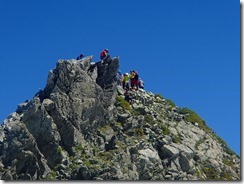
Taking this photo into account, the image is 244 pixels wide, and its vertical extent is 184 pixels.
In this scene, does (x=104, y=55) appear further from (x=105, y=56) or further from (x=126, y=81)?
(x=126, y=81)

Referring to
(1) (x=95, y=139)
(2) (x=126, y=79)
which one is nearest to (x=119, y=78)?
(2) (x=126, y=79)

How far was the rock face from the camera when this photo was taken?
49.7 metres

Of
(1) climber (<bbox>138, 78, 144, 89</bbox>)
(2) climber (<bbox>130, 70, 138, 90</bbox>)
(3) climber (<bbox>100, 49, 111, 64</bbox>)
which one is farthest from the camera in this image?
(1) climber (<bbox>138, 78, 144, 89</bbox>)

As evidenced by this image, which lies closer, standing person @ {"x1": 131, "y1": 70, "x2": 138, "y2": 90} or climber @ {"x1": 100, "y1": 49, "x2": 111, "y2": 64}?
climber @ {"x1": 100, "y1": 49, "x2": 111, "y2": 64}

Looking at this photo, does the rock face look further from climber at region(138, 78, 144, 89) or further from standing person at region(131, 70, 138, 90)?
climber at region(138, 78, 144, 89)

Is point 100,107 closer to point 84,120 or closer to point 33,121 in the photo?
point 84,120

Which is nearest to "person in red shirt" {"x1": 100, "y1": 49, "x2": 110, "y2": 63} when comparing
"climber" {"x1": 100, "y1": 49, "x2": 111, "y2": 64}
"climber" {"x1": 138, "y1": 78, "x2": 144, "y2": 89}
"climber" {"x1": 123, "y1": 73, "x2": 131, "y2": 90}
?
"climber" {"x1": 100, "y1": 49, "x2": 111, "y2": 64}

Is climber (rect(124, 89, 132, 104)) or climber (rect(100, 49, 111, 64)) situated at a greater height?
climber (rect(100, 49, 111, 64))

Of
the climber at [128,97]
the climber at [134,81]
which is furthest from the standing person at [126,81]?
the climber at [128,97]

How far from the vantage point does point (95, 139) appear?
54312mm

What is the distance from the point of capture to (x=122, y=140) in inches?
2165

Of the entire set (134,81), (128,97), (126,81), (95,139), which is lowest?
(95,139)

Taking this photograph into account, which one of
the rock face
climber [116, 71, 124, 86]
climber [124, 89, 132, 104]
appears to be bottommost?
the rock face

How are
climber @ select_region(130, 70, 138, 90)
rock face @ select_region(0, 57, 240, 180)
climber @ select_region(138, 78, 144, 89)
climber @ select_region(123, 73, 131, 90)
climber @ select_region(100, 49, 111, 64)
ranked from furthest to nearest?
climber @ select_region(138, 78, 144, 89), climber @ select_region(130, 70, 138, 90), climber @ select_region(123, 73, 131, 90), climber @ select_region(100, 49, 111, 64), rock face @ select_region(0, 57, 240, 180)
